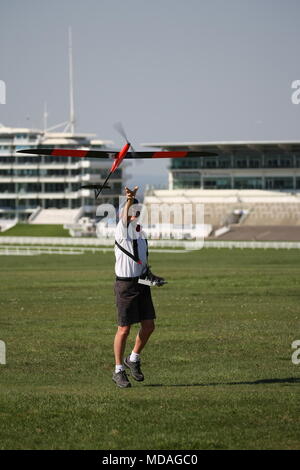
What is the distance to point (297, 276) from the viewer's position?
136ft

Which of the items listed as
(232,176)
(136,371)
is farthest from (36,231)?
(136,371)

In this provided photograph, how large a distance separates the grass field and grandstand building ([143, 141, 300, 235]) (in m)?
107

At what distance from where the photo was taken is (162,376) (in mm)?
14586

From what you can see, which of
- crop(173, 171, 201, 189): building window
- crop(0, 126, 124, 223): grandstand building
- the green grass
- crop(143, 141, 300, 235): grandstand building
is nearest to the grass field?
the green grass

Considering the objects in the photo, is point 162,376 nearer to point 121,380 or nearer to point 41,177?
point 121,380

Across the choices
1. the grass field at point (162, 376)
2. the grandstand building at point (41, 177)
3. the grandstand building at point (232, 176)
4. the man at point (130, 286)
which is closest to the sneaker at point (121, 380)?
the man at point (130, 286)

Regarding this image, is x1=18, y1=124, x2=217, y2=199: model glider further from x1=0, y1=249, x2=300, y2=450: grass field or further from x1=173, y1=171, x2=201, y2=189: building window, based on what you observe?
x1=173, y1=171, x2=201, y2=189: building window

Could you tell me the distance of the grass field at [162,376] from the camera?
1078 centimetres

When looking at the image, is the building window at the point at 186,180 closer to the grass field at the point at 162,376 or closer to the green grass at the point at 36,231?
the green grass at the point at 36,231

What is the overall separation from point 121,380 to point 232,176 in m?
135

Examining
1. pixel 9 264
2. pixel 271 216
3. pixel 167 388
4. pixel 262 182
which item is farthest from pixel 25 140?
pixel 167 388

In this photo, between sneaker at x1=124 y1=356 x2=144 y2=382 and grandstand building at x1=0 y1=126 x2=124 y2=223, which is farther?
grandstand building at x1=0 y1=126 x2=124 y2=223

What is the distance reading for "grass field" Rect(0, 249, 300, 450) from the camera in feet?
Answer: 35.4

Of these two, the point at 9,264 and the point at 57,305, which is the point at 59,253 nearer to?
the point at 9,264
